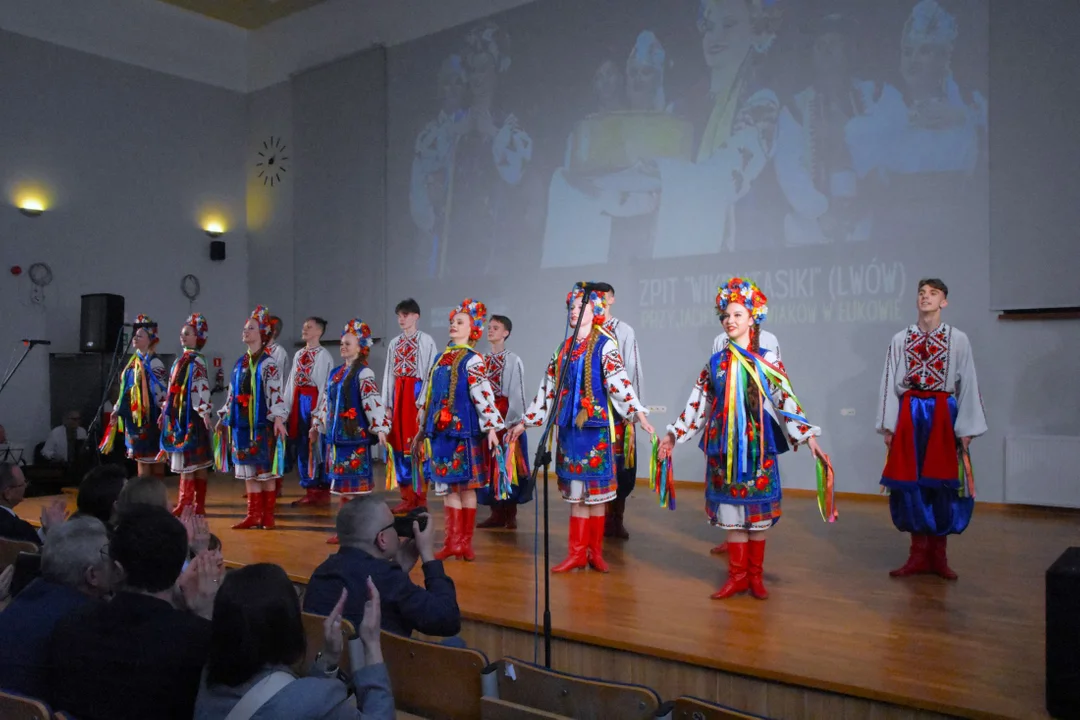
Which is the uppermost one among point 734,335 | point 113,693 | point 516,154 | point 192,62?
point 192,62

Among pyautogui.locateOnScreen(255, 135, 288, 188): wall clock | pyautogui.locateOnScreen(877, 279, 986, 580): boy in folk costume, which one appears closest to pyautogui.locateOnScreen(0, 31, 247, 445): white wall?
pyautogui.locateOnScreen(255, 135, 288, 188): wall clock

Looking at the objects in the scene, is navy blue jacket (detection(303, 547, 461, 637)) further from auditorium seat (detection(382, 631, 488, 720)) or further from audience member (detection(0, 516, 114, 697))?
audience member (detection(0, 516, 114, 697))

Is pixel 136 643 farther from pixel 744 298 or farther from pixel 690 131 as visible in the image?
pixel 690 131

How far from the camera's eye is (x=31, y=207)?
28.6 ft

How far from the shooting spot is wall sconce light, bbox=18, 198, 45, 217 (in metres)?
8.66

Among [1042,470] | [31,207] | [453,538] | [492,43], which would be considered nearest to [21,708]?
[453,538]

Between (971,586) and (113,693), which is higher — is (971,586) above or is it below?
below

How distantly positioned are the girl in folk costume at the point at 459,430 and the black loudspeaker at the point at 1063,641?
2675 mm

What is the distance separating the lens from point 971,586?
3.78 metres

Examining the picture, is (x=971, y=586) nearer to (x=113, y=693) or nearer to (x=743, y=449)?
(x=743, y=449)

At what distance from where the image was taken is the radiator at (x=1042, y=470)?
5.53 m

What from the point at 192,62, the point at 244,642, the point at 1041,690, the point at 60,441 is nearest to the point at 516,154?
the point at 192,62

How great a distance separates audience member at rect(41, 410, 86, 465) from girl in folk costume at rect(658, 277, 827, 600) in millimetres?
6854

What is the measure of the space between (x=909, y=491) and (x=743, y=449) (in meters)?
1.06
